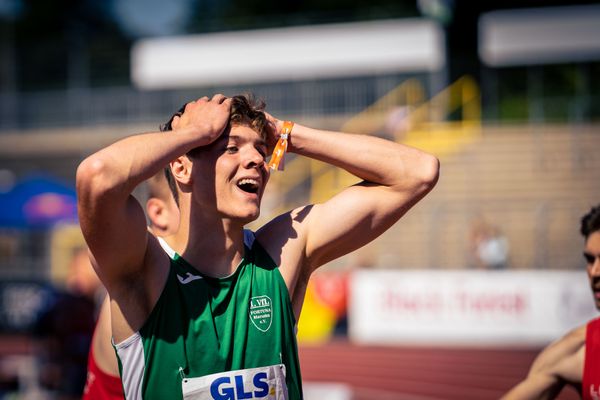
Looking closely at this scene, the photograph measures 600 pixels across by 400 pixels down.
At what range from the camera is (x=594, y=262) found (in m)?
4.17

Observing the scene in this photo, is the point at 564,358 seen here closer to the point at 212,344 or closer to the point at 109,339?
the point at 212,344

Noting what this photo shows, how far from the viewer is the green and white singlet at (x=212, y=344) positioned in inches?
122

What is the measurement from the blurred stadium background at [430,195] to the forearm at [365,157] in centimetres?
709

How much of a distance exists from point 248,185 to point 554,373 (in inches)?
63.0

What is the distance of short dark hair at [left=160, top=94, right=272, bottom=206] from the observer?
3.30 m

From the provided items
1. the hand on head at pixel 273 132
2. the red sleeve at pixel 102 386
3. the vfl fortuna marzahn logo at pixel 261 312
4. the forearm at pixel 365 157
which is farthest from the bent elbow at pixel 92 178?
the red sleeve at pixel 102 386

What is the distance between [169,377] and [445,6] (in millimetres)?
24224

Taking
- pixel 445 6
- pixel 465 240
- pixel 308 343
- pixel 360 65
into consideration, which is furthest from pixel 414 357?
pixel 445 6

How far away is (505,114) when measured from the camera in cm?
2897

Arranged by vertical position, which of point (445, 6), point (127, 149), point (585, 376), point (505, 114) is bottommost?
point (585, 376)

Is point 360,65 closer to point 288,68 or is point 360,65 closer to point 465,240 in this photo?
point 288,68

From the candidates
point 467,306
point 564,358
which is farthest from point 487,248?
point 564,358

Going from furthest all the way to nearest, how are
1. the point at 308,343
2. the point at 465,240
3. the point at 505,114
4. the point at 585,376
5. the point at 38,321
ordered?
the point at 505,114 < the point at 465,240 < the point at 308,343 < the point at 38,321 < the point at 585,376

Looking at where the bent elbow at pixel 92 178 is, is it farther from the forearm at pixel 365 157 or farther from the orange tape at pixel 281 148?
the forearm at pixel 365 157
